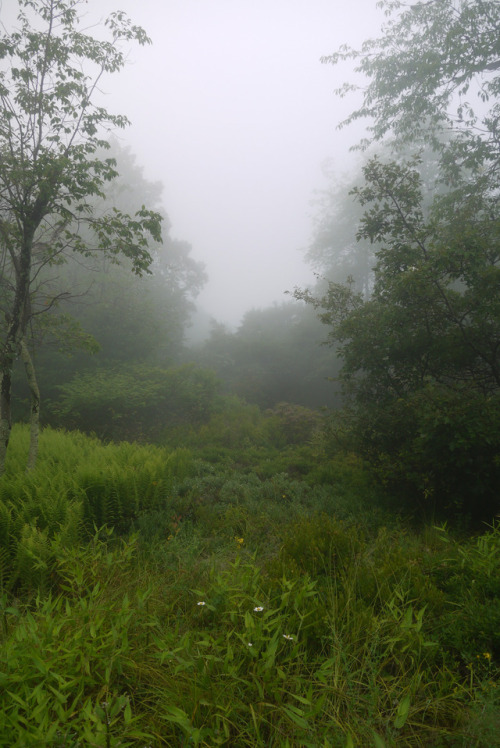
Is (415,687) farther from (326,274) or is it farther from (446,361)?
(326,274)

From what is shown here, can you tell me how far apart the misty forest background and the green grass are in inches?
0.7

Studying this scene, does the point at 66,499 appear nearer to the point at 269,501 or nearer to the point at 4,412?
the point at 4,412

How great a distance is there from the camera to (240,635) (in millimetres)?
1980

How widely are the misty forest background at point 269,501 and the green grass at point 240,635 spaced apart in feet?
0.06

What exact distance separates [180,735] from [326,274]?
947 inches

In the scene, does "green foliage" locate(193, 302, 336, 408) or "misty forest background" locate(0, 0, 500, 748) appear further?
"green foliage" locate(193, 302, 336, 408)

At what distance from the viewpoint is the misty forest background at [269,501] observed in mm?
1799

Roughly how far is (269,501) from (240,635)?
13.0 ft

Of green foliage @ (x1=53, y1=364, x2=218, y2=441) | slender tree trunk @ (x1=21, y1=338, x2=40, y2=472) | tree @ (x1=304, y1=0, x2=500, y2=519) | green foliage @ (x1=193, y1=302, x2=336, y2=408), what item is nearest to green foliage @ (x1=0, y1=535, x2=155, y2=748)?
slender tree trunk @ (x1=21, y1=338, x2=40, y2=472)

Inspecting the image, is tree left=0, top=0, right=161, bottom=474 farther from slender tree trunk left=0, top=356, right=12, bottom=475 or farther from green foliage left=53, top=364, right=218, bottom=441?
green foliage left=53, top=364, right=218, bottom=441

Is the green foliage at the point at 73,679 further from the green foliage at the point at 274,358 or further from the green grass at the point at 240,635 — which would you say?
the green foliage at the point at 274,358

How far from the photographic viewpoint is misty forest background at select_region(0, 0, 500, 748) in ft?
5.90

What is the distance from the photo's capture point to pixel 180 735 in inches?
66.2

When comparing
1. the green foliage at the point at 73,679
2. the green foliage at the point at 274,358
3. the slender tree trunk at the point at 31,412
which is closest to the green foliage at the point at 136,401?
the green foliage at the point at 274,358
